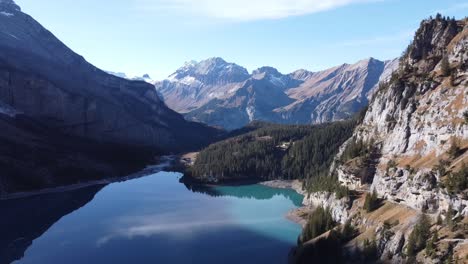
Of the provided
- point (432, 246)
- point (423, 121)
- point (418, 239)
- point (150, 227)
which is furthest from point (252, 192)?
point (432, 246)

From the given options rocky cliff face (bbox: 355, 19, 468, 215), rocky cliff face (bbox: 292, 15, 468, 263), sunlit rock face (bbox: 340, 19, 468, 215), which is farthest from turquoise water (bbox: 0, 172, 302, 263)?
sunlit rock face (bbox: 340, 19, 468, 215)

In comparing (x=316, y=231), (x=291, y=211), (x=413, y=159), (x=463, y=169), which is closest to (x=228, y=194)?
(x=291, y=211)

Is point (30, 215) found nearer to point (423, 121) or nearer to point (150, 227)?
point (150, 227)

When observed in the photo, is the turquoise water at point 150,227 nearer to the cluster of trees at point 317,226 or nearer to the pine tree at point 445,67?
the cluster of trees at point 317,226

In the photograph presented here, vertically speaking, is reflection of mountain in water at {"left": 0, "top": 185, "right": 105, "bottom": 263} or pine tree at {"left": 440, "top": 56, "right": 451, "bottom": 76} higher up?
pine tree at {"left": 440, "top": 56, "right": 451, "bottom": 76}

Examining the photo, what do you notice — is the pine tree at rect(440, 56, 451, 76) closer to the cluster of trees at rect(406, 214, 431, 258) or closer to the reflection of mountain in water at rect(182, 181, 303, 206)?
the cluster of trees at rect(406, 214, 431, 258)

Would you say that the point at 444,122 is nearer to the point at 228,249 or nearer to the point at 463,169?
the point at 463,169
